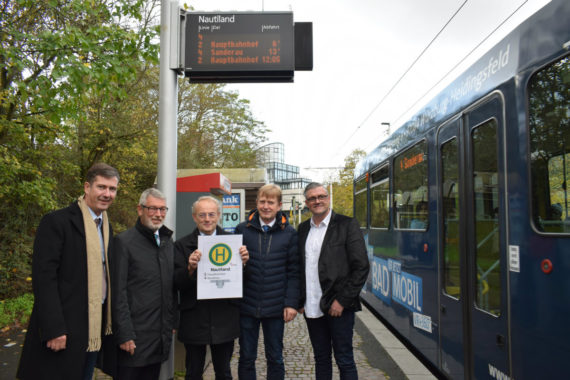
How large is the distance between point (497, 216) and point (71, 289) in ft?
9.96

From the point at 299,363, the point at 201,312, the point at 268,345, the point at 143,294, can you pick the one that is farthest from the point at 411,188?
the point at 143,294

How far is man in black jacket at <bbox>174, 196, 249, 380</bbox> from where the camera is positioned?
3389 mm

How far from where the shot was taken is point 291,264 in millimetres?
3598

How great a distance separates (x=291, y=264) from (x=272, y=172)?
269 ft

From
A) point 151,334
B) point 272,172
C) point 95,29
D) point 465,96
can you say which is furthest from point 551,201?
point 272,172

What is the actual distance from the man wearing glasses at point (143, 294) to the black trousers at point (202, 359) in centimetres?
32

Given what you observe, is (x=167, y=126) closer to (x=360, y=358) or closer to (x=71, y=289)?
(x=71, y=289)

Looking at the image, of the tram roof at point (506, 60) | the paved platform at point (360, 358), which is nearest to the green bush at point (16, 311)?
the paved platform at point (360, 358)

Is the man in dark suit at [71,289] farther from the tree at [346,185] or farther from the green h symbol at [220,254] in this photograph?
the tree at [346,185]

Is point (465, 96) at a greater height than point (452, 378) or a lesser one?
greater

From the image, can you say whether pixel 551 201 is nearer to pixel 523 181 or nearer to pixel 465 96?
pixel 523 181

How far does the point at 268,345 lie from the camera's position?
357 cm

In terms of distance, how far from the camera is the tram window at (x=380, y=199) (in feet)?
24.0

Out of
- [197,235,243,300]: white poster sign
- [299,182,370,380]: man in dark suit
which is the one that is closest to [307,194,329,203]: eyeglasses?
[299,182,370,380]: man in dark suit
